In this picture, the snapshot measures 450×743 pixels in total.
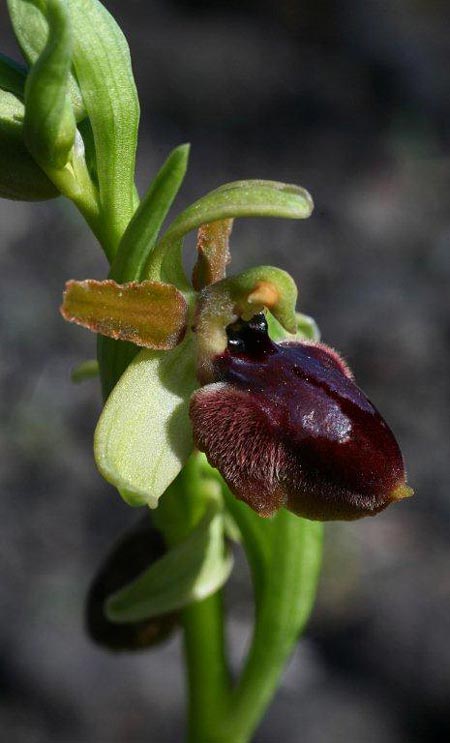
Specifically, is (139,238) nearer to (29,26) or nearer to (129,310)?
(129,310)

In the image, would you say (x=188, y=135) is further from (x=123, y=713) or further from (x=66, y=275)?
(x=123, y=713)

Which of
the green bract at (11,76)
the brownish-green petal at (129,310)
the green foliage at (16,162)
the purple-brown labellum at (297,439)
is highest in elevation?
the green bract at (11,76)

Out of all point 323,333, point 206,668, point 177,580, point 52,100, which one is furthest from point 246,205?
Result: point 323,333

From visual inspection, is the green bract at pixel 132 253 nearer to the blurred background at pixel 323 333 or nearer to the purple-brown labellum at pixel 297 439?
the purple-brown labellum at pixel 297 439

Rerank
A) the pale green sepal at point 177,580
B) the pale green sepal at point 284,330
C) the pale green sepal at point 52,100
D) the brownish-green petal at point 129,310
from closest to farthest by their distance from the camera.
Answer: the pale green sepal at point 52,100
the brownish-green petal at point 129,310
the pale green sepal at point 284,330
the pale green sepal at point 177,580

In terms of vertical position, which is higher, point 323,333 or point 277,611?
point 277,611

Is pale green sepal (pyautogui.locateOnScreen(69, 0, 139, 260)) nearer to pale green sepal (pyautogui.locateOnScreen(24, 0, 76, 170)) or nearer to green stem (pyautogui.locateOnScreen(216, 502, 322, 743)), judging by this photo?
pale green sepal (pyautogui.locateOnScreen(24, 0, 76, 170))

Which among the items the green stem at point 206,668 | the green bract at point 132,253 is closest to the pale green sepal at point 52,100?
the green bract at point 132,253

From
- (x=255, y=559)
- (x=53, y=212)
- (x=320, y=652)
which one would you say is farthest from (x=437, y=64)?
(x=255, y=559)
